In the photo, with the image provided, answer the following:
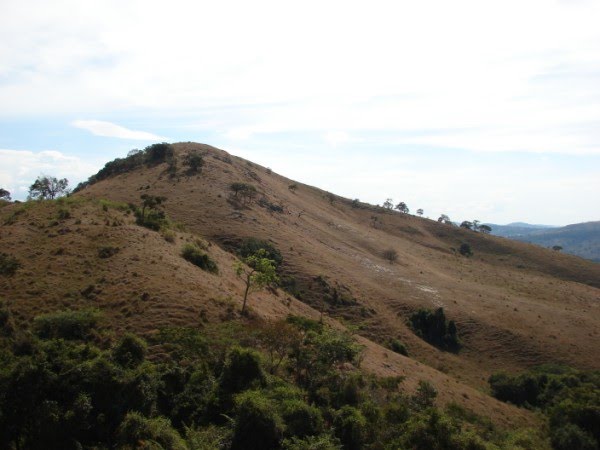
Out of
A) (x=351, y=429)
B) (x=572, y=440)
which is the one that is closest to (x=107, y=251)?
(x=351, y=429)

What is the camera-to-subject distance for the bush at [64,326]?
88.7 ft

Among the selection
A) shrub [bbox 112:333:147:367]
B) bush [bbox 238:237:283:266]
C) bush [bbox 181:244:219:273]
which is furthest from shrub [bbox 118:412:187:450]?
bush [bbox 238:237:283:266]

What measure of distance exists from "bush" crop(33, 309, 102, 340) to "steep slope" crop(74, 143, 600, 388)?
32.9m

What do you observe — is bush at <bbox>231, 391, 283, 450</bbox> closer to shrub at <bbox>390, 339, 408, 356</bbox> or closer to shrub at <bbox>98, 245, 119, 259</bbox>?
shrub at <bbox>98, 245, 119, 259</bbox>

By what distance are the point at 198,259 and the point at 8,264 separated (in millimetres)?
15877

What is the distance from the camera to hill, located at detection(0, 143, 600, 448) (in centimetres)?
3456

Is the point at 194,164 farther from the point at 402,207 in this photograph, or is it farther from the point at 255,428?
the point at 402,207

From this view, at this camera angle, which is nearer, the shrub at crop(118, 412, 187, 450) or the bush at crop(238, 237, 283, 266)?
the shrub at crop(118, 412, 187, 450)

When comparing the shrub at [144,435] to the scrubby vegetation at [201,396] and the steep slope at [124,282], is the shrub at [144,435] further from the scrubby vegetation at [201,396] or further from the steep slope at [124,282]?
the steep slope at [124,282]

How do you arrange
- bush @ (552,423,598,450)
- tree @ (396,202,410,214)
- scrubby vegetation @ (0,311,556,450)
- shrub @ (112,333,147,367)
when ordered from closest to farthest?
scrubby vegetation @ (0,311,556,450), shrub @ (112,333,147,367), bush @ (552,423,598,450), tree @ (396,202,410,214)

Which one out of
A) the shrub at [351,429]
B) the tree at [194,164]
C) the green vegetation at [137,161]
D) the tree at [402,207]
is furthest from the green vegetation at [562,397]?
the tree at [402,207]

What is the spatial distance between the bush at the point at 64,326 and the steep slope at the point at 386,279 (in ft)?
108

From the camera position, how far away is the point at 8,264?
116 ft

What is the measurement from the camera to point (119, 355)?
24.0m
